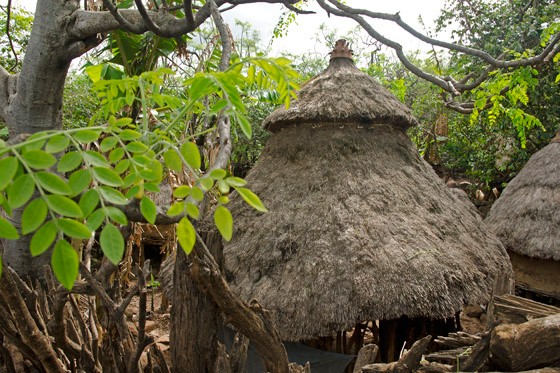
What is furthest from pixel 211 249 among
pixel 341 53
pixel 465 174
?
pixel 465 174

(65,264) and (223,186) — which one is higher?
(223,186)

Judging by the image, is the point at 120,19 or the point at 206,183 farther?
the point at 120,19

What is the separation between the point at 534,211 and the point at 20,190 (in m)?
7.70

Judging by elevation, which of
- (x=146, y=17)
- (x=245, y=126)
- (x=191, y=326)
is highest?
(x=146, y=17)

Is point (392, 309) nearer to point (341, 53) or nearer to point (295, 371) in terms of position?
point (295, 371)

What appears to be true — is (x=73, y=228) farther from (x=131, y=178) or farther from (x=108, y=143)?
(x=108, y=143)

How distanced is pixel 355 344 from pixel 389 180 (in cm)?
156

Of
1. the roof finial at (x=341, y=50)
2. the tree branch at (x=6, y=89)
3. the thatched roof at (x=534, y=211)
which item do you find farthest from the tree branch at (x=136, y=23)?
the thatched roof at (x=534, y=211)

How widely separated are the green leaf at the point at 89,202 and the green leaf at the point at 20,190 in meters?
0.10

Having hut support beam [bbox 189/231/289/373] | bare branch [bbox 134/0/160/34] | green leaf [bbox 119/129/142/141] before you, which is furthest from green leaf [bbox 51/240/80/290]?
bare branch [bbox 134/0/160/34]

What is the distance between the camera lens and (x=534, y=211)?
728 cm

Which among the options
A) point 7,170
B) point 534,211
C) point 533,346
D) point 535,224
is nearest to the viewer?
point 7,170

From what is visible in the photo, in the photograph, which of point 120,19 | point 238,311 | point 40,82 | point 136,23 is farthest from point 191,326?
point 40,82

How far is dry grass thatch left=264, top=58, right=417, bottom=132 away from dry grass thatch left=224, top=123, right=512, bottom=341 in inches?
4.6
